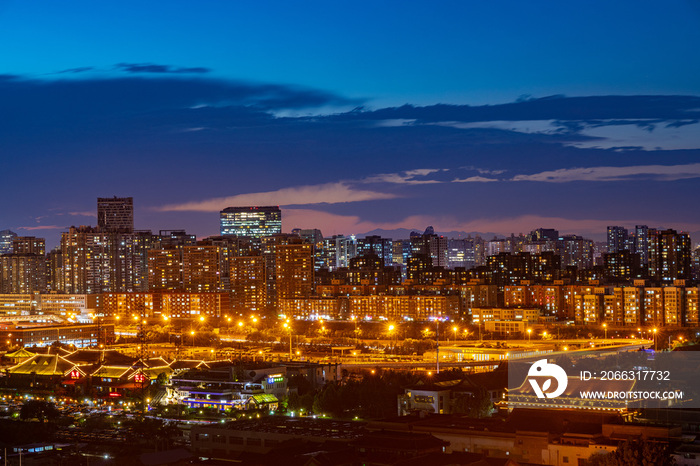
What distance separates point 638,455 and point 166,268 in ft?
135

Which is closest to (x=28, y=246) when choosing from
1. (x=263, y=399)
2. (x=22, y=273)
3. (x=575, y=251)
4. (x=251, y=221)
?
(x=22, y=273)

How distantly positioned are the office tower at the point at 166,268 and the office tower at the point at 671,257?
21750mm

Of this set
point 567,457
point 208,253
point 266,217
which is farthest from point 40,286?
point 567,457

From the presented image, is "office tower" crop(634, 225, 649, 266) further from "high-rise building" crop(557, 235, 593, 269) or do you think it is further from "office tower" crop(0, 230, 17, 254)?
"office tower" crop(0, 230, 17, 254)

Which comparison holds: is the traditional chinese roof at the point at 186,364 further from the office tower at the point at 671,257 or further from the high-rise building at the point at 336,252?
the high-rise building at the point at 336,252

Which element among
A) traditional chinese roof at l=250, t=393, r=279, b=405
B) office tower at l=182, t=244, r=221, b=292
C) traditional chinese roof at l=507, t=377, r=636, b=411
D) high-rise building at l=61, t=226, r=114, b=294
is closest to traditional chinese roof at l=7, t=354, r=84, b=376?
traditional chinese roof at l=250, t=393, r=279, b=405

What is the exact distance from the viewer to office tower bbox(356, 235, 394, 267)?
206 feet

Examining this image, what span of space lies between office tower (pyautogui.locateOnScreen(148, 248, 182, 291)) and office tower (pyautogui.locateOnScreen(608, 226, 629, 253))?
80.9ft

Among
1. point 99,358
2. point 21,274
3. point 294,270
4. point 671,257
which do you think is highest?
point 671,257

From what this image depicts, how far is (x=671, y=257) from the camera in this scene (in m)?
44.0

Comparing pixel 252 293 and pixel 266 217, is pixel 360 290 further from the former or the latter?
pixel 266 217

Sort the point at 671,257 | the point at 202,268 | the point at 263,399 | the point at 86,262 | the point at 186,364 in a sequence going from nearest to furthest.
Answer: the point at 263,399
the point at 186,364
the point at 671,257
the point at 202,268
the point at 86,262

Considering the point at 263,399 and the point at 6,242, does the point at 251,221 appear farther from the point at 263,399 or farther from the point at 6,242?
the point at 263,399

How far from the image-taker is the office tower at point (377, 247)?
62.8 meters
